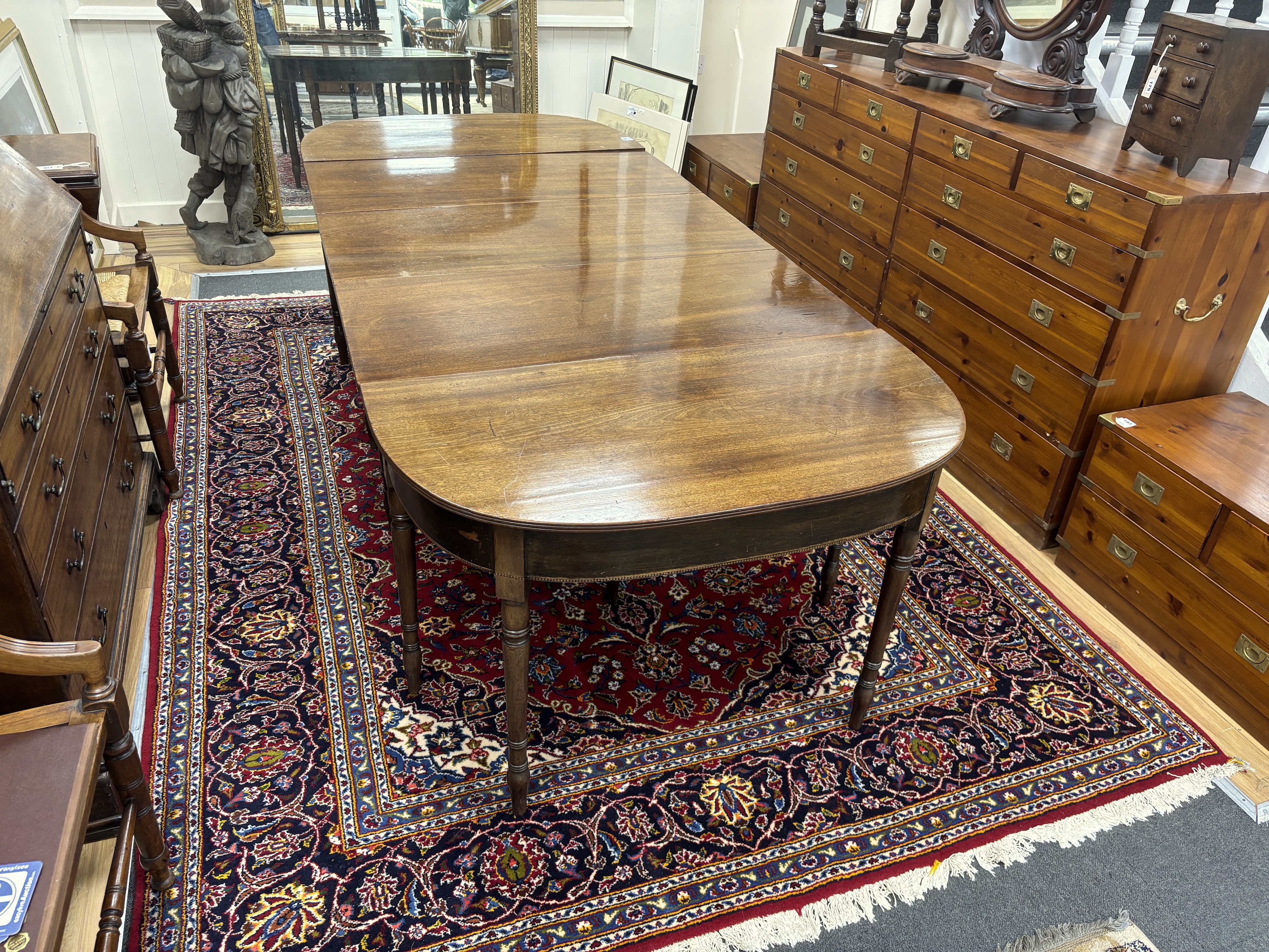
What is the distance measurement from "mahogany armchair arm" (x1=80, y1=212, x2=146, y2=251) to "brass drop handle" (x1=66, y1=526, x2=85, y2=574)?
1.28 m

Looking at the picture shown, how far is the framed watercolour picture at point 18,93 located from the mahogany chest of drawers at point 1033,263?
310 centimetres

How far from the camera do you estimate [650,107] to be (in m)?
4.75

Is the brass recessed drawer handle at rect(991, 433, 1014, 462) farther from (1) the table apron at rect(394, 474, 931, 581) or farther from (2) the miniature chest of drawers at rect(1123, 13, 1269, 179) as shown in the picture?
(1) the table apron at rect(394, 474, 931, 581)

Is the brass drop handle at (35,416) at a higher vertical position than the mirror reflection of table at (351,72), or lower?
lower

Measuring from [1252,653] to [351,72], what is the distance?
464 cm

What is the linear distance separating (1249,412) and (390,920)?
99.9 inches

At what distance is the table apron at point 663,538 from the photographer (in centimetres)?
143

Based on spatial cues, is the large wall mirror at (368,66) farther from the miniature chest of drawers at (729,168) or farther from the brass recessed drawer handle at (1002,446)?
the brass recessed drawer handle at (1002,446)

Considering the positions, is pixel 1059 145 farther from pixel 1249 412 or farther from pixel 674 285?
pixel 674 285

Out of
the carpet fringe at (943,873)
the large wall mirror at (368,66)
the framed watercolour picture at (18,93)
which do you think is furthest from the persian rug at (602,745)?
the large wall mirror at (368,66)

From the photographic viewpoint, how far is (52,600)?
157cm

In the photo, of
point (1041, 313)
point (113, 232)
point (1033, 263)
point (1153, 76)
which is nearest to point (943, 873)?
point (1041, 313)

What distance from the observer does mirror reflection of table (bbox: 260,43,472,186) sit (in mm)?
4523

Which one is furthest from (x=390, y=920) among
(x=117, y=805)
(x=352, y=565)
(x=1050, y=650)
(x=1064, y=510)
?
(x=1064, y=510)
